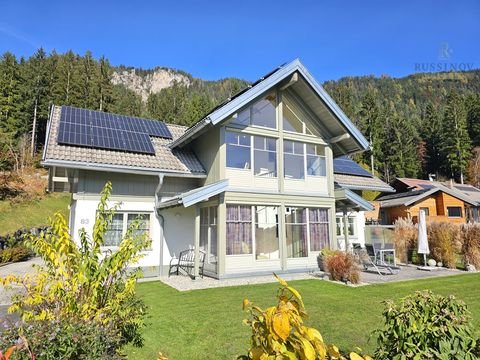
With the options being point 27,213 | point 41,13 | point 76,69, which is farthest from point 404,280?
point 76,69

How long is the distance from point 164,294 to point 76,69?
58.7 metres

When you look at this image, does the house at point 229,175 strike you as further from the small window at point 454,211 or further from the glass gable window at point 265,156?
the small window at point 454,211

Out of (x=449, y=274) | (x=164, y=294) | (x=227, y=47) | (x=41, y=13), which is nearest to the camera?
(x=164, y=294)

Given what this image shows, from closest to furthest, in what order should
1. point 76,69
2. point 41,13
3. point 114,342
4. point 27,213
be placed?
1. point 114,342
2. point 41,13
3. point 27,213
4. point 76,69

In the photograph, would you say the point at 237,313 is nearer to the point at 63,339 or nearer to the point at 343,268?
the point at 63,339

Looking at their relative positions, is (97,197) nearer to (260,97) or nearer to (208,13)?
(260,97)

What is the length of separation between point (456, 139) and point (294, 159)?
5587 cm

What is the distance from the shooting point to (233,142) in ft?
43.7

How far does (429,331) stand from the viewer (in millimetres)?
2668

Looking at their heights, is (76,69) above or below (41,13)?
above

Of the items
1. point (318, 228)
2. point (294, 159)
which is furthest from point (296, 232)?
point (294, 159)

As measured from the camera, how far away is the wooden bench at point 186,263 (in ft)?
42.3

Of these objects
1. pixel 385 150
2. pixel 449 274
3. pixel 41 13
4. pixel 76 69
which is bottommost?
pixel 449 274

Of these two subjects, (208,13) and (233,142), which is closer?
(233,142)
